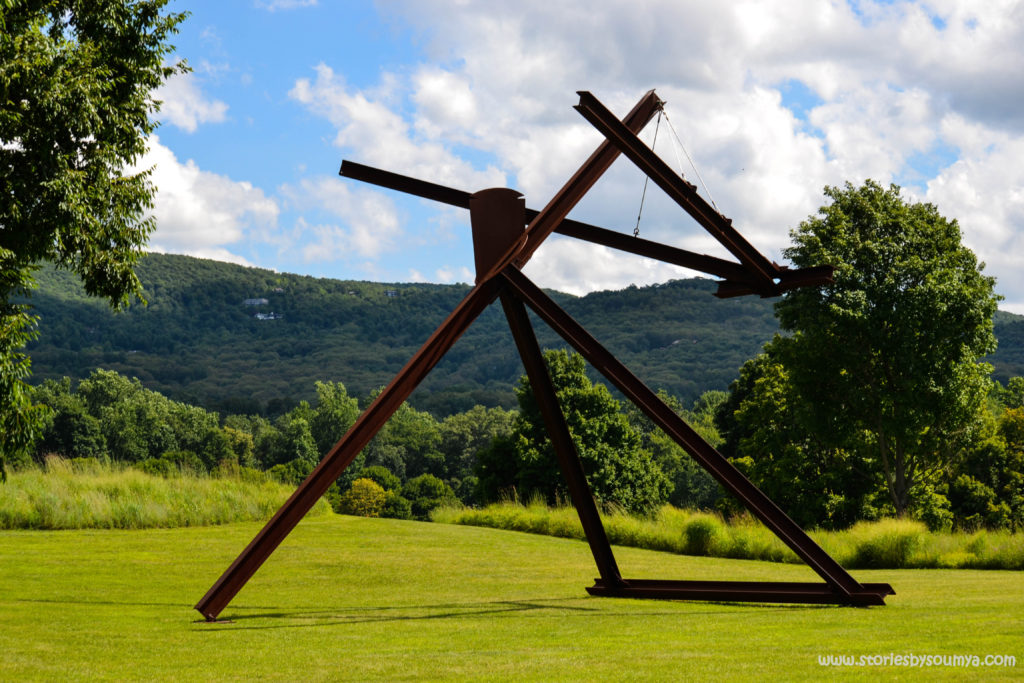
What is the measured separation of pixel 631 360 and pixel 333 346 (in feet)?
174

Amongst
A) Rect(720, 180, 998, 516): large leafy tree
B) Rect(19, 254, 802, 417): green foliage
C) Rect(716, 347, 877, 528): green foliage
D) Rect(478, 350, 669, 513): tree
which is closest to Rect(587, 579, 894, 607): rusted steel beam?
Rect(720, 180, 998, 516): large leafy tree

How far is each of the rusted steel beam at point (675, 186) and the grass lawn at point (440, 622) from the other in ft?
10.8

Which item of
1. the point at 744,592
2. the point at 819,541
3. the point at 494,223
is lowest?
the point at 819,541

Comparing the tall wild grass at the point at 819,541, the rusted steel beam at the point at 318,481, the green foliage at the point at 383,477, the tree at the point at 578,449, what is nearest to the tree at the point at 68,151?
the rusted steel beam at the point at 318,481

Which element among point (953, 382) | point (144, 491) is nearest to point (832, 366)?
point (953, 382)

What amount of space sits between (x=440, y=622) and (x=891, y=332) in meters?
20.9

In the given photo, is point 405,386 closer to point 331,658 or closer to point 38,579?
point 331,658

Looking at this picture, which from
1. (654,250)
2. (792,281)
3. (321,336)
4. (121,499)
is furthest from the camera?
(321,336)

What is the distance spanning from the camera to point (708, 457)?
302 inches

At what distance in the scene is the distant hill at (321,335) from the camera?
118 m

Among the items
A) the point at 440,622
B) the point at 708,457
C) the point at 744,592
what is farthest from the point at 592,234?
the point at 440,622

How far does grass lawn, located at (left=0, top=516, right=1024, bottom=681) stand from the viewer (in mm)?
5516

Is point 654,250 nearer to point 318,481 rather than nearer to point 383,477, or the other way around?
point 318,481

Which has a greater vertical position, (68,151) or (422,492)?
(68,151)
